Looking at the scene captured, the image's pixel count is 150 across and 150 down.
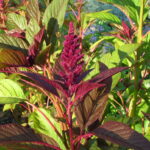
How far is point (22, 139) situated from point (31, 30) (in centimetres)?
50

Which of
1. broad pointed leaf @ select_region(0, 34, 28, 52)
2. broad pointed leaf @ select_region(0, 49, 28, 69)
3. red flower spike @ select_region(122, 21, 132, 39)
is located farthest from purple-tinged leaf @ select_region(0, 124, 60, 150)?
red flower spike @ select_region(122, 21, 132, 39)

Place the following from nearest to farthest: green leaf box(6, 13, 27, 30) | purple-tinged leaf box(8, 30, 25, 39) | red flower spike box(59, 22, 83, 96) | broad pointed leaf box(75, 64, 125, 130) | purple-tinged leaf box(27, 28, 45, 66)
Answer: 1. red flower spike box(59, 22, 83, 96)
2. broad pointed leaf box(75, 64, 125, 130)
3. purple-tinged leaf box(27, 28, 45, 66)
4. purple-tinged leaf box(8, 30, 25, 39)
5. green leaf box(6, 13, 27, 30)

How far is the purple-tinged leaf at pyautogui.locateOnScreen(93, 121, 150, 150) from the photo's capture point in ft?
2.21

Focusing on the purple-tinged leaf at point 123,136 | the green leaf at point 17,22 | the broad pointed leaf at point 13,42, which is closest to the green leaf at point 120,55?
the purple-tinged leaf at point 123,136

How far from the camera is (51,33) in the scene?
1.12m

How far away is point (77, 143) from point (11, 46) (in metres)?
0.48

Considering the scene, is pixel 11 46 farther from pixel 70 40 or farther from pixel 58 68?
pixel 70 40

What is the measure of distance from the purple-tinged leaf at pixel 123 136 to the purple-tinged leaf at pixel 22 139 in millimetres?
199

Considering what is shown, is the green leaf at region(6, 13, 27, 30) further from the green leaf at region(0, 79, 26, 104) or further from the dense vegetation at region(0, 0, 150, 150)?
the green leaf at region(0, 79, 26, 104)

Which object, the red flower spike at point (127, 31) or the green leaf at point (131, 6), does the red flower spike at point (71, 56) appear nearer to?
the green leaf at point (131, 6)

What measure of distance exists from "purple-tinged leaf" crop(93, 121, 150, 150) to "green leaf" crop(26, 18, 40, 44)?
0.53 meters

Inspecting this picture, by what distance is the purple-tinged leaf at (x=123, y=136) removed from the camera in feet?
2.21

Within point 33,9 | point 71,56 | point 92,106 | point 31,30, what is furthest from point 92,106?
point 33,9

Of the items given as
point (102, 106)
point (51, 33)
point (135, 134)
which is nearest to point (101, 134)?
point (135, 134)
